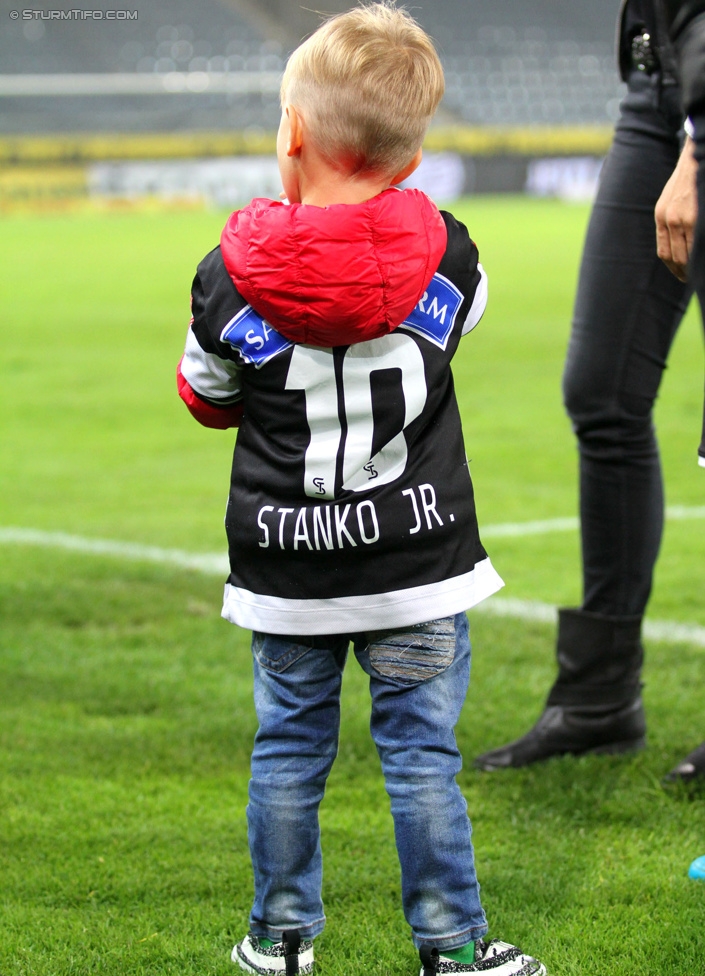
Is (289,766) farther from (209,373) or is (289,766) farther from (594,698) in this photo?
(594,698)

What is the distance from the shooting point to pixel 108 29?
39031 mm

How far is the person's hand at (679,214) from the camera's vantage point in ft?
5.51

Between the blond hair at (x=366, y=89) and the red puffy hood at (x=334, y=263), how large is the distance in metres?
0.07

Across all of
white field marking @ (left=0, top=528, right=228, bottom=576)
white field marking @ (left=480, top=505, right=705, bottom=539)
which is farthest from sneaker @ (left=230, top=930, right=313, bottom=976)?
white field marking @ (left=480, top=505, right=705, bottom=539)

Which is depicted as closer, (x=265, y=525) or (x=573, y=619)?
(x=265, y=525)

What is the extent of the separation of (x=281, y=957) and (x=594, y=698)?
1023 mm

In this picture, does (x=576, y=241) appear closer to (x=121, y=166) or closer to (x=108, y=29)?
(x=121, y=166)

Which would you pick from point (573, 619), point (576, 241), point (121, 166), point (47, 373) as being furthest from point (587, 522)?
point (121, 166)

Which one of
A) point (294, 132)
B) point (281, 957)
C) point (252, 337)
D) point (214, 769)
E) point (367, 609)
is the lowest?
point (214, 769)

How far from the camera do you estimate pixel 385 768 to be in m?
1.63

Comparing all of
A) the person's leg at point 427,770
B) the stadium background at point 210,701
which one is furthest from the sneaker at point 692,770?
the person's leg at point 427,770

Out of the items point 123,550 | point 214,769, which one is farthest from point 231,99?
point 214,769

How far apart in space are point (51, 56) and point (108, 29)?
2.03 meters

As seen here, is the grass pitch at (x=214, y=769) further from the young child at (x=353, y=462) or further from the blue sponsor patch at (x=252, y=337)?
the blue sponsor patch at (x=252, y=337)
